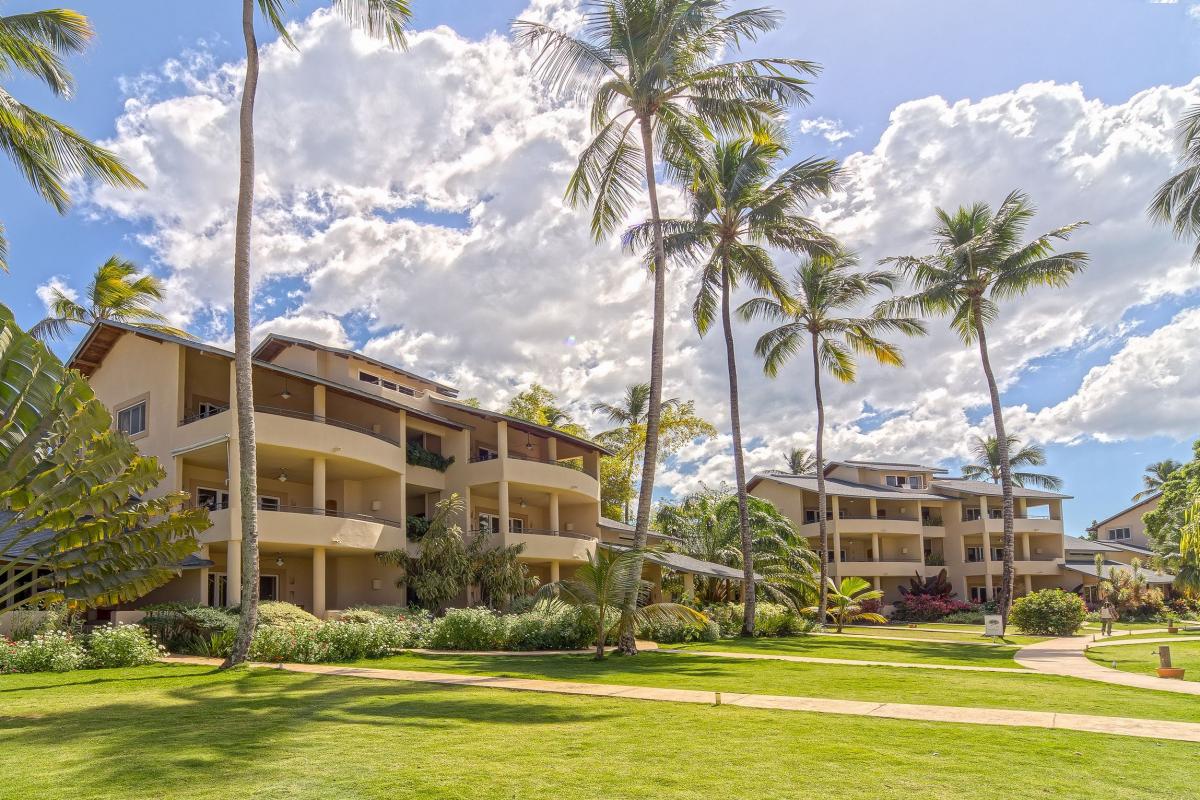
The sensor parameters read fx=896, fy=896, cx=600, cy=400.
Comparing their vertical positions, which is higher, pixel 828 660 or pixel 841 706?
pixel 841 706

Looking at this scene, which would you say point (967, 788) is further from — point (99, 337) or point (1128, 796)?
point (99, 337)

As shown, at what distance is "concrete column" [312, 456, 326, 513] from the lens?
25609 mm

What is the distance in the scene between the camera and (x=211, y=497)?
27.0 meters

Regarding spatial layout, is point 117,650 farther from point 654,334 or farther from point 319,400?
point 654,334

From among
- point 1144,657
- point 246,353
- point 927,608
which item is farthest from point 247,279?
point 927,608

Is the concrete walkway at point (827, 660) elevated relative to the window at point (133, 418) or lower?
lower

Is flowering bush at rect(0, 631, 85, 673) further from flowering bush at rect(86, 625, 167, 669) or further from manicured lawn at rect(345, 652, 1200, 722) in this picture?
manicured lawn at rect(345, 652, 1200, 722)

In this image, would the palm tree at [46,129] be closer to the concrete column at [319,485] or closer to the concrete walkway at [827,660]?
the concrete column at [319,485]

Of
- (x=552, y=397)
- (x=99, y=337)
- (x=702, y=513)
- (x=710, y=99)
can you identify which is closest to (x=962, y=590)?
(x=702, y=513)

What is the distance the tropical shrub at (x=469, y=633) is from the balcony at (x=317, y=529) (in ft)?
15.9

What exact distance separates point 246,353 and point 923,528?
48.8 meters

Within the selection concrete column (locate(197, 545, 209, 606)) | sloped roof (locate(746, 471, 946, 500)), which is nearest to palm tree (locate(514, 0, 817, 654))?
concrete column (locate(197, 545, 209, 606))

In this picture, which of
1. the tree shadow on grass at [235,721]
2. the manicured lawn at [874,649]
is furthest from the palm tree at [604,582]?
→ the manicured lawn at [874,649]

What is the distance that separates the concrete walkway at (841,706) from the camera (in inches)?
397
